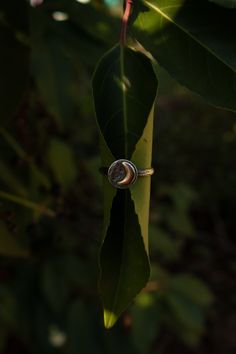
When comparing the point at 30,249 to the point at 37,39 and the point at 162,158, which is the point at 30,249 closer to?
the point at 37,39

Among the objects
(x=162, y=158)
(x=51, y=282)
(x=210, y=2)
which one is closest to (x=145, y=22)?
(x=210, y=2)

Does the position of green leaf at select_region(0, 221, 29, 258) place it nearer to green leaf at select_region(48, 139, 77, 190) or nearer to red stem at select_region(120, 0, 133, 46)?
red stem at select_region(120, 0, 133, 46)

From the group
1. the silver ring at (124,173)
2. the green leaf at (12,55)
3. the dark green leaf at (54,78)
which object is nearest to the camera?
the silver ring at (124,173)

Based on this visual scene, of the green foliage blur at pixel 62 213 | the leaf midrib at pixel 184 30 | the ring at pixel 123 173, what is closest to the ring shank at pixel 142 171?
the ring at pixel 123 173

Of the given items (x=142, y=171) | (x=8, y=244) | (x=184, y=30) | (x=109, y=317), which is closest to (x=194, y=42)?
(x=184, y=30)

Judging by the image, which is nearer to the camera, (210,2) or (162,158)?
(210,2)

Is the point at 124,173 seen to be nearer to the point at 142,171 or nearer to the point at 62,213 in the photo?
the point at 142,171

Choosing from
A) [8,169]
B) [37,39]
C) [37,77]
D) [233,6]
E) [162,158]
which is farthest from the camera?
[162,158]

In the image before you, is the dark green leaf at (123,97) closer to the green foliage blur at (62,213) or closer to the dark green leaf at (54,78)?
the green foliage blur at (62,213)
